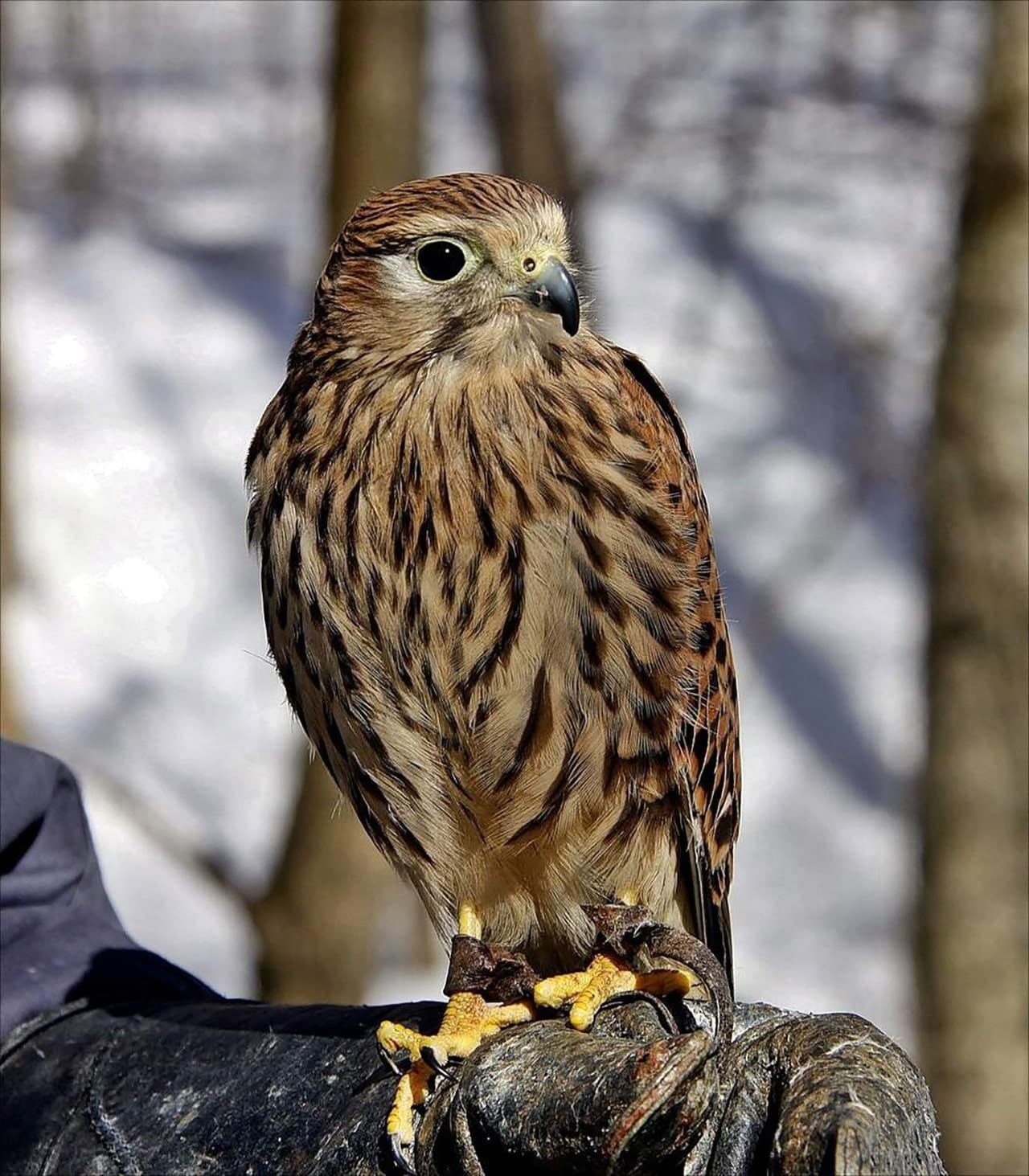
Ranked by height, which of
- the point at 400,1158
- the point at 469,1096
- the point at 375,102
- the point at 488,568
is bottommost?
the point at 400,1158

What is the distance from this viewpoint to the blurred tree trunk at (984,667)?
478 cm

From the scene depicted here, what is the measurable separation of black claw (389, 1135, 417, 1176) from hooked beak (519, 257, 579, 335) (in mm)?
1261

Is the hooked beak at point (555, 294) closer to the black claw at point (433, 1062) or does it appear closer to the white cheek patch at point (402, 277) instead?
the white cheek patch at point (402, 277)

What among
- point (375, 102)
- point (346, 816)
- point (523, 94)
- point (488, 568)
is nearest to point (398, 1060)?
point (488, 568)

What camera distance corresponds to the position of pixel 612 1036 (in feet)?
7.67

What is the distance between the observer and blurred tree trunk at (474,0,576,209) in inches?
355

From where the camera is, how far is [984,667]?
4.95 metres

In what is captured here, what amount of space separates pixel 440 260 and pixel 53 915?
1.30m

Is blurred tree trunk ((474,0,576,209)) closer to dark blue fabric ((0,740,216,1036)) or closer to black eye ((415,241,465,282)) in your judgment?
black eye ((415,241,465,282))

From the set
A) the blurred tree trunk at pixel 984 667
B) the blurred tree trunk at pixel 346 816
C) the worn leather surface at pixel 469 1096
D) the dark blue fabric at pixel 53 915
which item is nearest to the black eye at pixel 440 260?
the dark blue fabric at pixel 53 915

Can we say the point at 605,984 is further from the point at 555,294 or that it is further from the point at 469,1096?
the point at 555,294

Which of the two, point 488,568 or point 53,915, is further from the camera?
point 53,915

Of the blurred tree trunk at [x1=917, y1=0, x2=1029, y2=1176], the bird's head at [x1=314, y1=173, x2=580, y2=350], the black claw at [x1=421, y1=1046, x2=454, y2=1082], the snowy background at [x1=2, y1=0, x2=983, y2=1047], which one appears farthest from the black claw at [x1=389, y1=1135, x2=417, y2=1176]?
the snowy background at [x1=2, y1=0, x2=983, y2=1047]

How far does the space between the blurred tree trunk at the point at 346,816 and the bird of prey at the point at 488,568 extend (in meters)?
2.85
